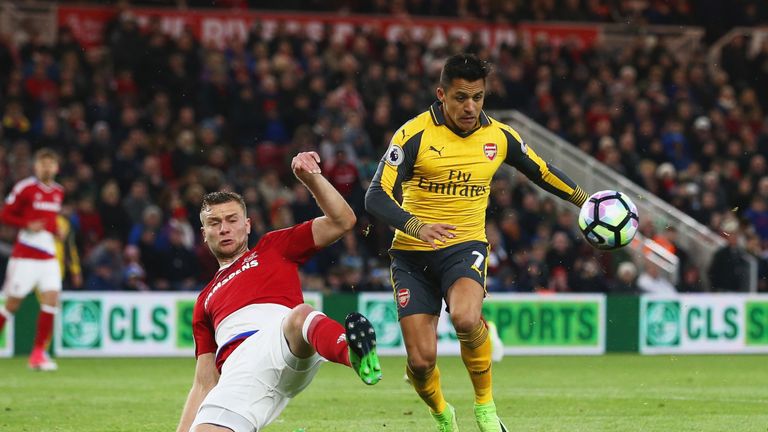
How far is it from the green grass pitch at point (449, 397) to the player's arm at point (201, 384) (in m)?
2.05

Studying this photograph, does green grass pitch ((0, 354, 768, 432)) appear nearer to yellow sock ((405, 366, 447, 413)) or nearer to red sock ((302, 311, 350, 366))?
yellow sock ((405, 366, 447, 413))

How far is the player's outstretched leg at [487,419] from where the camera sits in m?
7.53

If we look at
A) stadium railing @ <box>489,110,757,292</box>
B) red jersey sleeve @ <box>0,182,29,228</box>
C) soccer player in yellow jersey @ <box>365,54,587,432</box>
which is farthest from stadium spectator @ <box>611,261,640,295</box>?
soccer player in yellow jersey @ <box>365,54,587,432</box>

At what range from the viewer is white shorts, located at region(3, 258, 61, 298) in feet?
42.9

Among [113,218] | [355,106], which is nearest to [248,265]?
[113,218]

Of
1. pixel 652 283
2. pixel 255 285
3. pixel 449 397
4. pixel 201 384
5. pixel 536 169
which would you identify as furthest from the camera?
pixel 652 283

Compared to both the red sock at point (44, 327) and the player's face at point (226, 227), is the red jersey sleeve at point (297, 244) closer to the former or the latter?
the player's face at point (226, 227)

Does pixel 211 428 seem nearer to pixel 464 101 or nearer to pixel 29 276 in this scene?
pixel 464 101

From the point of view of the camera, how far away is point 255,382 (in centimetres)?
579

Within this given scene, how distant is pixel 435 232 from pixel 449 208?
800 millimetres

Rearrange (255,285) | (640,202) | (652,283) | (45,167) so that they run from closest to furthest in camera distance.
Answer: (255,285) < (45,167) < (652,283) < (640,202)

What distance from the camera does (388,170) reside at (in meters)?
7.62

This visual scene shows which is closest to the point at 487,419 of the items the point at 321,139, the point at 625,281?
the point at 625,281

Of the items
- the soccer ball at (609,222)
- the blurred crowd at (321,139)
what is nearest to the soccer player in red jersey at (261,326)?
the soccer ball at (609,222)
